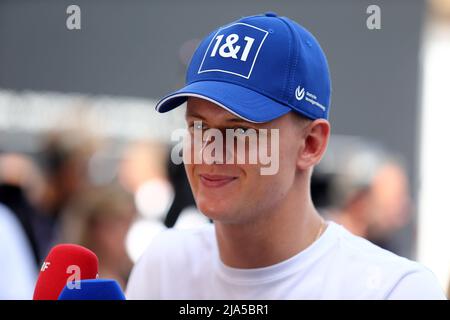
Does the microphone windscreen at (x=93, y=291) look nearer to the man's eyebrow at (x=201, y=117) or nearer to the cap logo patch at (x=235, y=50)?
the man's eyebrow at (x=201, y=117)

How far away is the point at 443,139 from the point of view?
7.01 metres

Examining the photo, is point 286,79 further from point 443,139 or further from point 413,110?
point 443,139

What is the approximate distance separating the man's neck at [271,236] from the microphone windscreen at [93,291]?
484 mm

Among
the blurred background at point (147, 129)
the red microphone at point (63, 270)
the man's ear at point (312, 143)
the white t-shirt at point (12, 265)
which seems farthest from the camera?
the blurred background at point (147, 129)

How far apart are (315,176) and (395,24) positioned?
1.56m

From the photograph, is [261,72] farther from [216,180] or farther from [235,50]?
[216,180]

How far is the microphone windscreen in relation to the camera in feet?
4.89

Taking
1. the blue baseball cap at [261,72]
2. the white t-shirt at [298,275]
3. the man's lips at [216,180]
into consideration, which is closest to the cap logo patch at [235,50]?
the blue baseball cap at [261,72]

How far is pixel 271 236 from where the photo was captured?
1.95 meters

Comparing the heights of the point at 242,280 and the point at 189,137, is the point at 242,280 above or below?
below

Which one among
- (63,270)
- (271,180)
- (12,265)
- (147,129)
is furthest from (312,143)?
(147,129)

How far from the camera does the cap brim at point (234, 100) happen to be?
1.78 m
